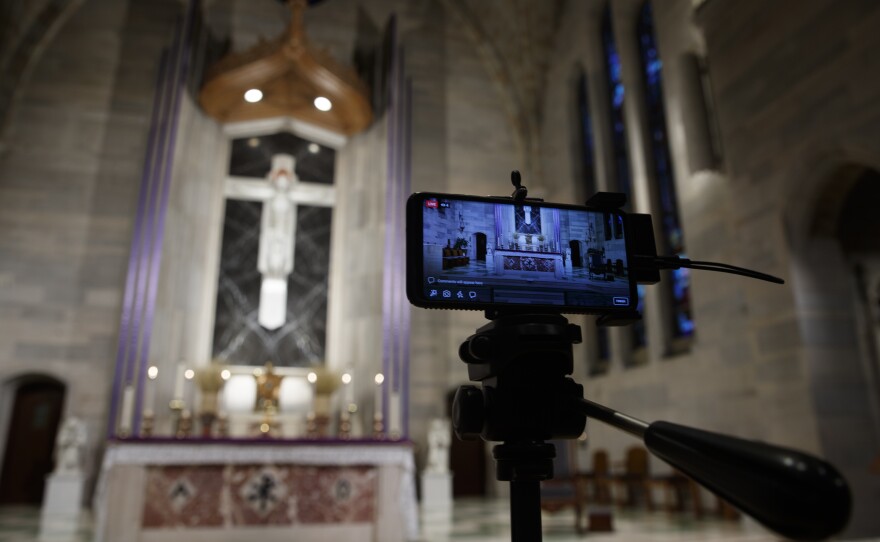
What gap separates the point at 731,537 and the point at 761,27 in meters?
5.54

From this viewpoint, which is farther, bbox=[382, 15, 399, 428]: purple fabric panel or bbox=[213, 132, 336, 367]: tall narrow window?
bbox=[213, 132, 336, 367]: tall narrow window

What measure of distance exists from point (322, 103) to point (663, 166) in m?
6.03

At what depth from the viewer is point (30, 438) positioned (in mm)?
11172

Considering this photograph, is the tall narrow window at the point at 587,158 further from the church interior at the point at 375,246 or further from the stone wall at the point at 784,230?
the stone wall at the point at 784,230

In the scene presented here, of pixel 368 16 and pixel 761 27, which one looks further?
pixel 368 16

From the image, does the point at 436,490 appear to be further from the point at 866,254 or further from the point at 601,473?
the point at 866,254

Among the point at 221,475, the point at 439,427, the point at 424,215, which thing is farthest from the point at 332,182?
the point at 424,215

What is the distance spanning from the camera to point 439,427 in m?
11.0

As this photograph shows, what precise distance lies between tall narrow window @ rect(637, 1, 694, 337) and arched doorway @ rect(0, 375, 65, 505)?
36.4 feet

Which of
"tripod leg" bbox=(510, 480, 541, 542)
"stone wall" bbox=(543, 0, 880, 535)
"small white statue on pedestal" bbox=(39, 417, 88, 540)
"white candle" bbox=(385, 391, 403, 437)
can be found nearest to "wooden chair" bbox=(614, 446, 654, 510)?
"stone wall" bbox=(543, 0, 880, 535)

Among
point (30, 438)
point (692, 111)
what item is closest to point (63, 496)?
point (30, 438)

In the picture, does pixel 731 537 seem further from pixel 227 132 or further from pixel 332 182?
pixel 227 132

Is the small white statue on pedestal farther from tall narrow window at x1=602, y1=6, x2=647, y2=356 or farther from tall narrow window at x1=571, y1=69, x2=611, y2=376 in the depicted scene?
tall narrow window at x1=602, y1=6, x2=647, y2=356

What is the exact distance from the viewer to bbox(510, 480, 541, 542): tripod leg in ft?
3.17
